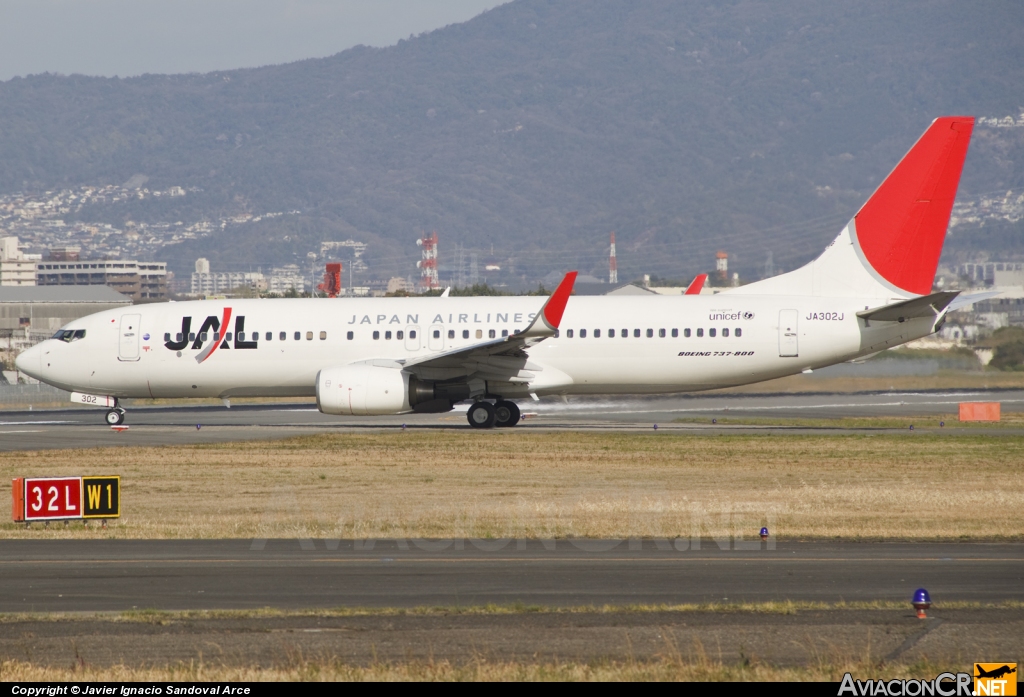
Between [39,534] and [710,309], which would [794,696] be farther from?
[710,309]

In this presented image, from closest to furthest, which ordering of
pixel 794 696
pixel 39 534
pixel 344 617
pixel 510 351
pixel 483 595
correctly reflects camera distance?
pixel 794 696, pixel 344 617, pixel 483 595, pixel 39 534, pixel 510 351

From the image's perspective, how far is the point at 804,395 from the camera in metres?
46.9

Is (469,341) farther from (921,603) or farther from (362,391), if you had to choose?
(921,603)

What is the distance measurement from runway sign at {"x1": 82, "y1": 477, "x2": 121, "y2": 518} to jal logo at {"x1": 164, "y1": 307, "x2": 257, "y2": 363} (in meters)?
16.9

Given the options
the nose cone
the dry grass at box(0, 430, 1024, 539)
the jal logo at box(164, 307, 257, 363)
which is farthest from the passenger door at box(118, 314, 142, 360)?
the dry grass at box(0, 430, 1024, 539)

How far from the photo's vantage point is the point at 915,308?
29516mm

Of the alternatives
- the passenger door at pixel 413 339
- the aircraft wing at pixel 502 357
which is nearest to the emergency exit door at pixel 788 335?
the aircraft wing at pixel 502 357

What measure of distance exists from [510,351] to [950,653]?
21.9m

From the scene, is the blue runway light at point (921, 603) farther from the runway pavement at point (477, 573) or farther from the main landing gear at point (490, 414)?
the main landing gear at point (490, 414)

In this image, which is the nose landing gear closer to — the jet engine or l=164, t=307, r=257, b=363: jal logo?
l=164, t=307, r=257, b=363: jal logo

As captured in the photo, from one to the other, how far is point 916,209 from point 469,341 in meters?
11.6

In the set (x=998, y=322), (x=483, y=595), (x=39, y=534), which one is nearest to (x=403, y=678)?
(x=483, y=595)

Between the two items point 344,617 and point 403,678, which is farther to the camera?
point 344,617

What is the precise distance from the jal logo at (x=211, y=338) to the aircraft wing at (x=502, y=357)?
15.2 feet
